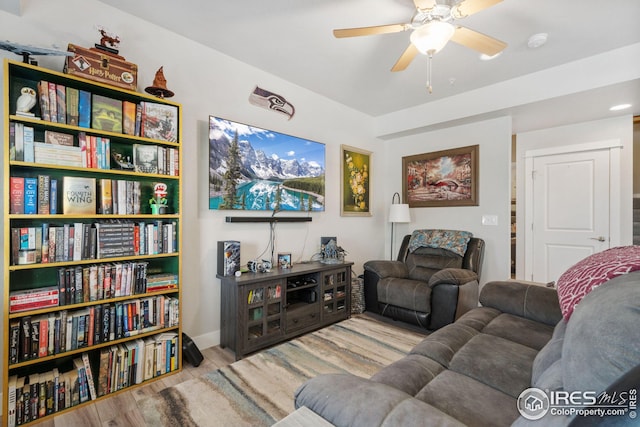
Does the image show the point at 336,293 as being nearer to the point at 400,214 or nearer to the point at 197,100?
the point at 400,214

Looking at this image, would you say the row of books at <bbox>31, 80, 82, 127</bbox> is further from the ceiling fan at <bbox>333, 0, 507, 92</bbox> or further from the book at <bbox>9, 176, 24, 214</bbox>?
the ceiling fan at <bbox>333, 0, 507, 92</bbox>

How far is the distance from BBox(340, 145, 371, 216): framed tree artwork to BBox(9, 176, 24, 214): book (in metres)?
2.97

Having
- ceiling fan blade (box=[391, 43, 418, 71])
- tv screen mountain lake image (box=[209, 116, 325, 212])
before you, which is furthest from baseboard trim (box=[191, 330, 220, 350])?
ceiling fan blade (box=[391, 43, 418, 71])

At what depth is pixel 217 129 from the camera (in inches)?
98.3

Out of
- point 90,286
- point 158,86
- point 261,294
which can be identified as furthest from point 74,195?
point 261,294

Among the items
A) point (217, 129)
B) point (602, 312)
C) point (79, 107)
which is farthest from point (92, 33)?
point (602, 312)

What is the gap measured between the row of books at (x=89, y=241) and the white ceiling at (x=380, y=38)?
5.31ft

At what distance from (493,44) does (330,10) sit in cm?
116

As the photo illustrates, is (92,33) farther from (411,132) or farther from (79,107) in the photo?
(411,132)

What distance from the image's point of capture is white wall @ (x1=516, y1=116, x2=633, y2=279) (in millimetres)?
3318

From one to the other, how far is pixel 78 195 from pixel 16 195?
0.27m

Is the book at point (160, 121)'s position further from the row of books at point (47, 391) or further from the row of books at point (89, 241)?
the row of books at point (47, 391)

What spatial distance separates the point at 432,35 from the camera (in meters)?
1.71
